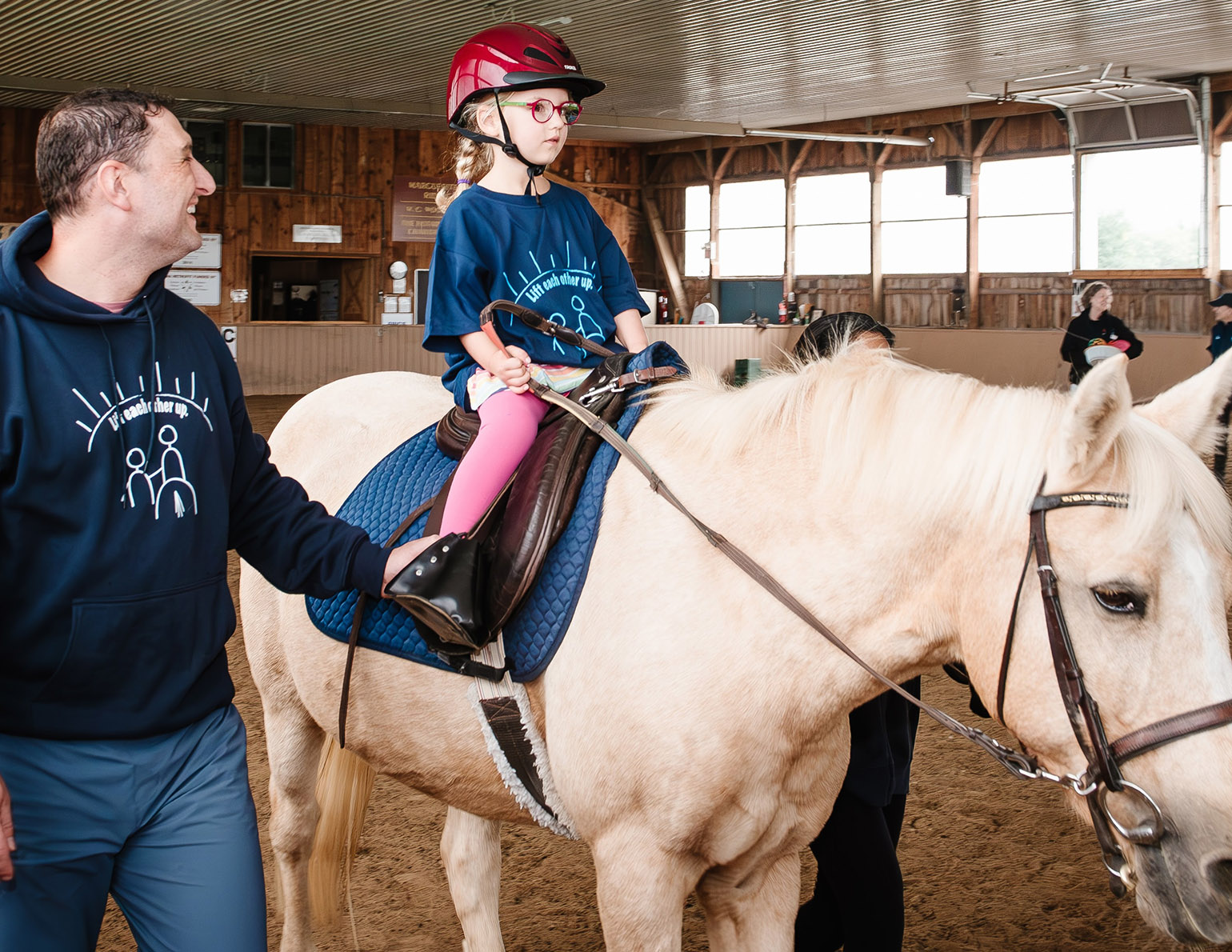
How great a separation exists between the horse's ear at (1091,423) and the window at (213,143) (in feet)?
57.8

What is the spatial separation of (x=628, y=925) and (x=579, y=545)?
0.60m

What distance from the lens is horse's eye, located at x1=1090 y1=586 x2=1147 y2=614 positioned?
4.26 ft

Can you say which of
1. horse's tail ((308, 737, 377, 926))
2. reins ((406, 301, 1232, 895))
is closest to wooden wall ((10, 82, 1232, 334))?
horse's tail ((308, 737, 377, 926))

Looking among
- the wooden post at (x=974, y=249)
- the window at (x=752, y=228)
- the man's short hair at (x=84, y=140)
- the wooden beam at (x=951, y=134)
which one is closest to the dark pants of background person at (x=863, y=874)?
the man's short hair at (x=84, y=140)

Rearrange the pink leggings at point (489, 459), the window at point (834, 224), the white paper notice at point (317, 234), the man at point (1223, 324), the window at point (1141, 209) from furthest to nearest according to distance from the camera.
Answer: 1. the window at point (834, 224)
2. the white paper notice at point (317, 234)
3. the window at point (1141, 209)
4. the man at point (1223, 324)
5. the pink leggings at point (489, 459)

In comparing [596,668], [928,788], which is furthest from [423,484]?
[928,788]

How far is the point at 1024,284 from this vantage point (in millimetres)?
16609

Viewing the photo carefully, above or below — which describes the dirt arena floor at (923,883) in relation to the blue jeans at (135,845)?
below

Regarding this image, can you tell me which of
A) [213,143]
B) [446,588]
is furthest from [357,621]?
[213,143]

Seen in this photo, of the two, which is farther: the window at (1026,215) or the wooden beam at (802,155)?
the wooden beam at (802,155)

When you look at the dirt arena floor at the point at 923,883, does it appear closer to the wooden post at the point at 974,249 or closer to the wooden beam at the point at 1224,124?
the wooden beam at the point at 1224,124

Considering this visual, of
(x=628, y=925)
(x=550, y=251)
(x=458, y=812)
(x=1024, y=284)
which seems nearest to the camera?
(x=628, y=925)

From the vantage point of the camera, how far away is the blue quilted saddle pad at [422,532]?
5.75 feet

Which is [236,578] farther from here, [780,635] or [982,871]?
[780,635]
